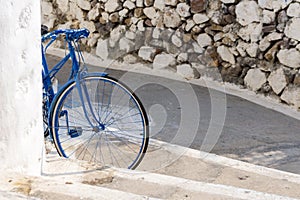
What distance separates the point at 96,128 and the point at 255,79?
2746mm

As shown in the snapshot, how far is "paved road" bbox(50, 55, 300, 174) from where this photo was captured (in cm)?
410

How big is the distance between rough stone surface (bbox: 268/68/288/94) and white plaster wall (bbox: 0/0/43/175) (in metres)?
3.52

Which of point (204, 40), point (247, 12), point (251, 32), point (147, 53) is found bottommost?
point (147, 53)

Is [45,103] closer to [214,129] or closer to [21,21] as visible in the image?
[21,21]

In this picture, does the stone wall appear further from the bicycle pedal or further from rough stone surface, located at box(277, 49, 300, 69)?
the bicycle pedal

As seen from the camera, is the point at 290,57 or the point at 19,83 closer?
the point at 19,83

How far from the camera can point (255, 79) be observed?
18.3 feet

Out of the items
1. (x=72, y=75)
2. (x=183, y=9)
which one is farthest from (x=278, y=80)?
(x=72, y=75)

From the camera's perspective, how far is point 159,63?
21.0ft

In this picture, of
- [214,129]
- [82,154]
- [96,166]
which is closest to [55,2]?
[214,129]

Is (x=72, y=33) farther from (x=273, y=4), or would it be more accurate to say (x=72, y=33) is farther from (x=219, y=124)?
(x=273, y=4)

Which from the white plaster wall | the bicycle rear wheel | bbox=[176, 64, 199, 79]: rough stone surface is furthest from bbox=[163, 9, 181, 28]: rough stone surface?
the white plaster wall

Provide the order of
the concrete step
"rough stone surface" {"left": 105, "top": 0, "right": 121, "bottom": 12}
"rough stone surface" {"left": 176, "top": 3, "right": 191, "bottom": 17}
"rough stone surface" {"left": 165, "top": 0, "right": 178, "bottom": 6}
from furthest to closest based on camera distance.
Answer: "rough stone surface" {"left": 105, "top": 0, "right": 121, "bottom": 12} → "rough stone surface" {"left": 165, "top": 0, "right": 178, "bottom": 6} → "rough stone surface" {"left": 176, "top": 3, "right": 191, "bottom": 17} → the concrete step

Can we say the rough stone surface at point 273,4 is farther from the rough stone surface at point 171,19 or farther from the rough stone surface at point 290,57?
the rough stone surface at point 171,19
